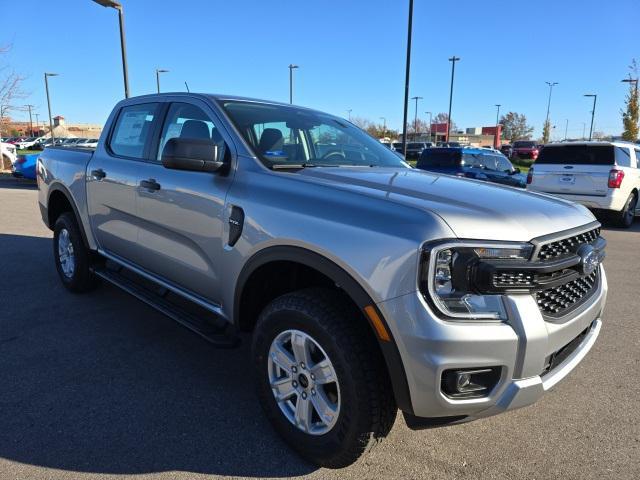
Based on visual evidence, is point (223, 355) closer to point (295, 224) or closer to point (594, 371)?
point (295, 224)

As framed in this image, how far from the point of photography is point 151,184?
11.1ft

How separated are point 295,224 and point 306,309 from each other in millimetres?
411

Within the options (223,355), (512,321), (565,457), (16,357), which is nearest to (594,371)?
(565,457)

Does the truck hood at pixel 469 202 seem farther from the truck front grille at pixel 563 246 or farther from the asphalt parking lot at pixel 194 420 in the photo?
the asphalt parking lot at pixel 194 420

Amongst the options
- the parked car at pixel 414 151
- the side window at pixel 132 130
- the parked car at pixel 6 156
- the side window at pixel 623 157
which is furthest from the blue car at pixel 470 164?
the parked car at pixel 414 151

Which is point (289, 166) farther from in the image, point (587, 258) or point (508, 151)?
point (508, 151)

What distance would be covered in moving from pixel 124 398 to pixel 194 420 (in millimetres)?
528

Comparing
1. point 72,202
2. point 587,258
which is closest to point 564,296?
point 587,258

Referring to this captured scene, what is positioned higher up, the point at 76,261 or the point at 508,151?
the point at 76,261

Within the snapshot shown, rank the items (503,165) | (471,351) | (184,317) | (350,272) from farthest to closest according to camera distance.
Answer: (503,165), (184,317), (350,272), (471,351)

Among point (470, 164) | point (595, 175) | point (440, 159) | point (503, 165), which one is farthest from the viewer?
point (503, 165)

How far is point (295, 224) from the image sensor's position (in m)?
2.40

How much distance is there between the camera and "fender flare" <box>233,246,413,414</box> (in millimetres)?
2020

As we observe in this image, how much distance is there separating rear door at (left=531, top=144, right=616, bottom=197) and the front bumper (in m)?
9.31
